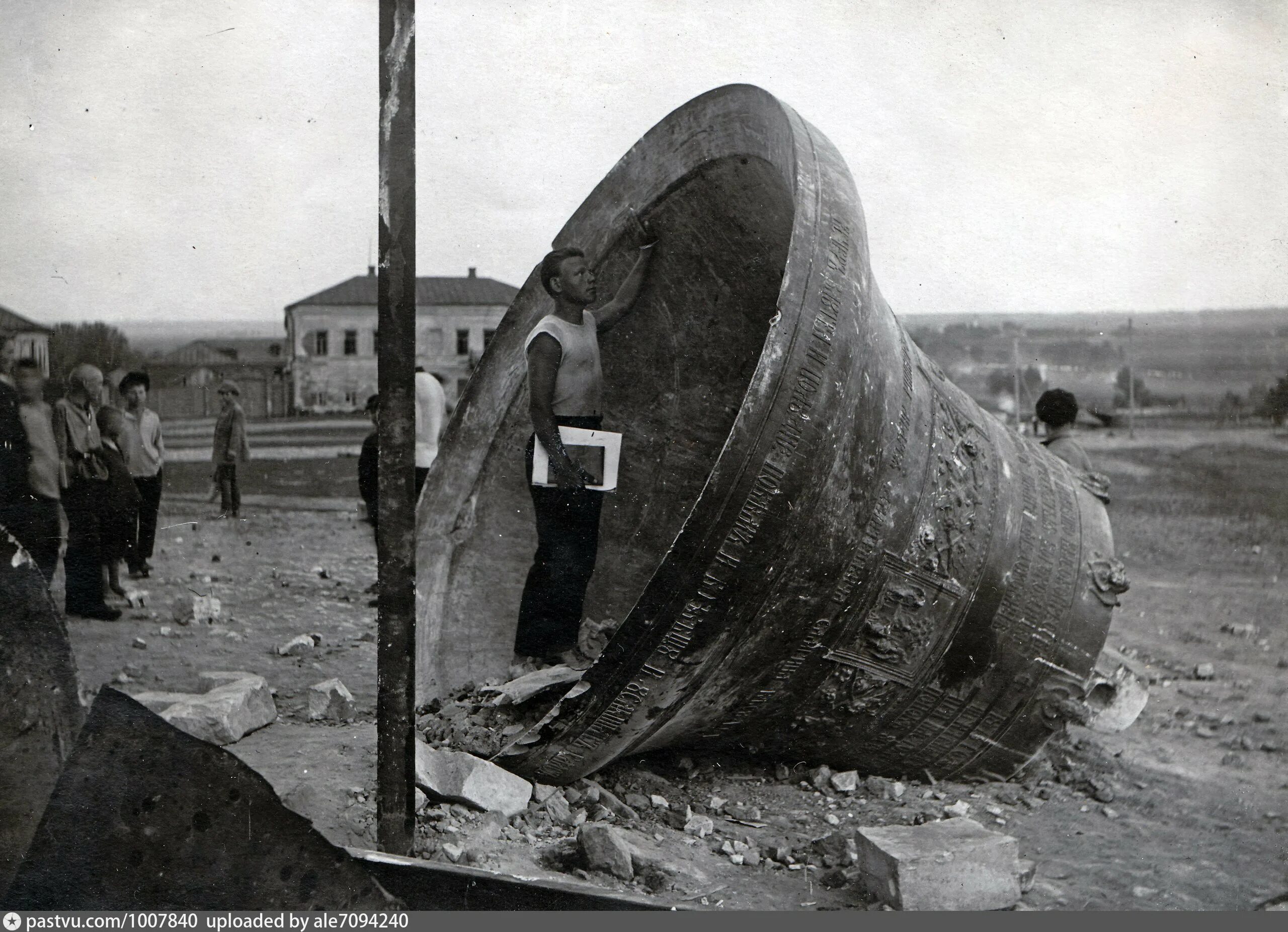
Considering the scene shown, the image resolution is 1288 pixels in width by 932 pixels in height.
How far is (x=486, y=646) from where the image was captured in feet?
12.6

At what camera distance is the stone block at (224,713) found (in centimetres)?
322

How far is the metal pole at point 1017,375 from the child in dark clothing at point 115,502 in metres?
3.87

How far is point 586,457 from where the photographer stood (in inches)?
138

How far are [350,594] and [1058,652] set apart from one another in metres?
3.65

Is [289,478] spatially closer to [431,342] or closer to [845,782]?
[431,342]

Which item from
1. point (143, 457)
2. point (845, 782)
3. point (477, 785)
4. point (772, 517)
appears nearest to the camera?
point (772, 517)

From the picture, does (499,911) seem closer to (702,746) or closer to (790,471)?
(702,746)

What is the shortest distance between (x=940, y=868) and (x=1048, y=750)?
1.12 m

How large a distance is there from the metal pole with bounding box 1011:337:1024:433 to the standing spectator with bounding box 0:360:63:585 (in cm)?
391

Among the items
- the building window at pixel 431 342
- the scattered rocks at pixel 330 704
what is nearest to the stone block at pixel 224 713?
the scattered rocks at pixel 330 704

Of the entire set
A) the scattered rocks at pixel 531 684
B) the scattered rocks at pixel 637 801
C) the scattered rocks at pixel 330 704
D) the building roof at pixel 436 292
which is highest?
the building roof at pixel 436 292

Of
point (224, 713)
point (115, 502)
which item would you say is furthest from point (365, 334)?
point (224, 713)

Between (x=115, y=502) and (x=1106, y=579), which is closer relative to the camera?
(x=1106, y=579)

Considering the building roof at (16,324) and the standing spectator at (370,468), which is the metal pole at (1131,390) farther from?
the building roof at (16,324)
